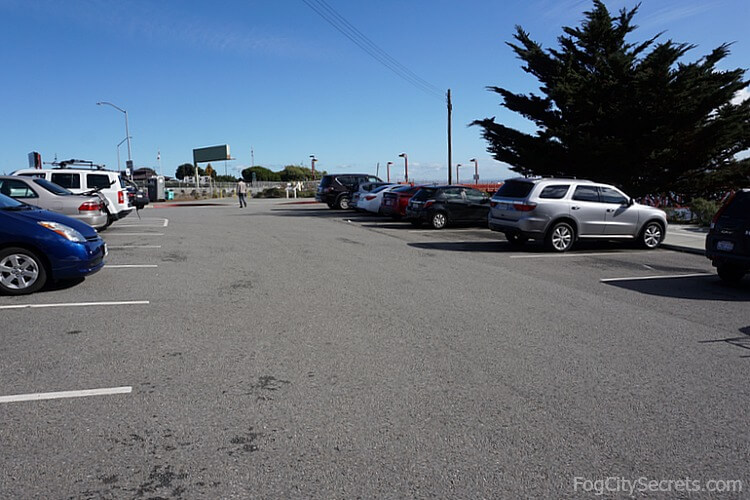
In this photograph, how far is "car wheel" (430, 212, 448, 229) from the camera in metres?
18.4

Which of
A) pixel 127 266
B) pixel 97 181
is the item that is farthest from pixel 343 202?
pixel 127 266

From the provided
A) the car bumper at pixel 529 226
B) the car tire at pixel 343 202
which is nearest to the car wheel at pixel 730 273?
the car bumper at pixel 529 226

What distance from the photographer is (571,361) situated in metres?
5.10

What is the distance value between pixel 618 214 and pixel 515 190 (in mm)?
2547

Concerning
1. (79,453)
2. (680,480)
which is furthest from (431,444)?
(79,453)

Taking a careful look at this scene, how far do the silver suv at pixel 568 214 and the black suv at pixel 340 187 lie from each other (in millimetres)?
16360

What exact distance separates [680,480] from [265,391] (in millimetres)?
2842

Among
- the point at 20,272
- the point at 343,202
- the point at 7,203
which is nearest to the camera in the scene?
the point at 20,272

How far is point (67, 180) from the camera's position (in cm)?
1702

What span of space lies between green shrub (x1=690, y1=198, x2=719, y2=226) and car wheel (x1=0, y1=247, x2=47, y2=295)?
723 inches

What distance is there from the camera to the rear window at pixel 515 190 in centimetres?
1284

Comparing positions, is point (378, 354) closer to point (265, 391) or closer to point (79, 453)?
point (265, 391)

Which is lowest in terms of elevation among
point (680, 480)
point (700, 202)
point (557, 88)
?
point (680, 480)

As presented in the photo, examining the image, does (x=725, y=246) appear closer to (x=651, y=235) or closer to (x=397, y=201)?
(x=651, y=235)
